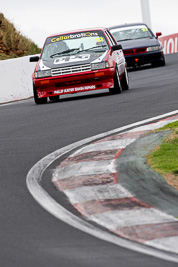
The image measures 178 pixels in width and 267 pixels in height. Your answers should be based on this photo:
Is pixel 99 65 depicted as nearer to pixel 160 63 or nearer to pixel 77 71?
pixel 77 71

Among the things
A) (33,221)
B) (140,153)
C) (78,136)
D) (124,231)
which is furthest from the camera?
(78,136)

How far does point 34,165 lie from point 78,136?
201 centimetres

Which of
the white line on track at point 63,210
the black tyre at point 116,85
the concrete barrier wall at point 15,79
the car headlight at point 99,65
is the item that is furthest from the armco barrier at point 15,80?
the white line on track at point 63,210

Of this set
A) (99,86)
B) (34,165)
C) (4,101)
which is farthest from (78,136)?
(4,101)

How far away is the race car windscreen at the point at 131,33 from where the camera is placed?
82.7 feet

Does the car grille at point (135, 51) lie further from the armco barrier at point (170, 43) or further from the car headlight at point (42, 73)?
the armco barrier at point (170, 43)

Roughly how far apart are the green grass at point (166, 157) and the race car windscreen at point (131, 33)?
55.7ft

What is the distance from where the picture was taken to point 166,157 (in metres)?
7.25

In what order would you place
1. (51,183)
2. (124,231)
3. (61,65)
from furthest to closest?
1. (61,65)
2. (51,183)
3. (124,231)

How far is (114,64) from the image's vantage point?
51.1 feet

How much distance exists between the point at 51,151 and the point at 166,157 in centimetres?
174

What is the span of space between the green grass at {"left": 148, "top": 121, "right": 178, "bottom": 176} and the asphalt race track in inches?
41.7

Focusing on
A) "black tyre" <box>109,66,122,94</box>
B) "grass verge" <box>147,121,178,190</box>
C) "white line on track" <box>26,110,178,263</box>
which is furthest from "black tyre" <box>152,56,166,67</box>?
"grass verge" <box>147,121,178,190</box>

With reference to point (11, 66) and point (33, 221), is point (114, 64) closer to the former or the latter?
point (11, 66)
